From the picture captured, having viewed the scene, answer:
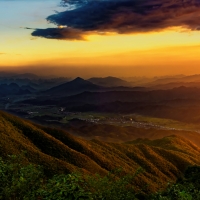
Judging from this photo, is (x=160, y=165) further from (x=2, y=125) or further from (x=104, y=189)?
(x=104, y=189)

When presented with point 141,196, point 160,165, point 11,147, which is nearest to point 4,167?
point 141,196

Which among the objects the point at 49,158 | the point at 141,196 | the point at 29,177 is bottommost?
the point at 141,196

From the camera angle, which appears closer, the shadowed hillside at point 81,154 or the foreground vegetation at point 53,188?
the foreground vegetation at point 53,188

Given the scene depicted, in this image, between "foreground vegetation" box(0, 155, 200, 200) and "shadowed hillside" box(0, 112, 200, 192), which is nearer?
Answer: "foreground vegetation" box(0, 155, 200, 200)

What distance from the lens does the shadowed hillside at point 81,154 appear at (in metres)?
101

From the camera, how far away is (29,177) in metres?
26.4

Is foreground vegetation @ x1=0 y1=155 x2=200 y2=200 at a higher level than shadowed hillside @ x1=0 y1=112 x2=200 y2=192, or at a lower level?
higher

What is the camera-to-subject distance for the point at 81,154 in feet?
391

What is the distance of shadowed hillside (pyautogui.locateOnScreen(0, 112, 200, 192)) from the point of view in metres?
101

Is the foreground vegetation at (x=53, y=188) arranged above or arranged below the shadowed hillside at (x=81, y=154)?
above

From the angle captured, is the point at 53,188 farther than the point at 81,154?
No

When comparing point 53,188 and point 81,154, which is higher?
point 53,188

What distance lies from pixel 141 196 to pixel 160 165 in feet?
211

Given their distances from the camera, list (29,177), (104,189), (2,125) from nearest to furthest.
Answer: (29,177)
(104,189)
(2,125)
